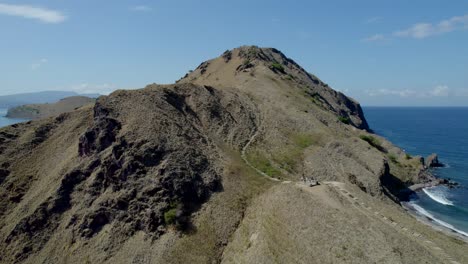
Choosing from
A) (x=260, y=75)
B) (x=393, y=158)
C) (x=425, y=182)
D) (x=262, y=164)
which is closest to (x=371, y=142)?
(x=393, y=158)

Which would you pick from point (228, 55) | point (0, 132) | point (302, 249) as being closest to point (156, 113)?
point (0, 132)

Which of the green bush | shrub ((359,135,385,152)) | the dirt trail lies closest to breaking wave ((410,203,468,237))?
the dirt trail

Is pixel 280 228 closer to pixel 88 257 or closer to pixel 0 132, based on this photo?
pixel 88 257

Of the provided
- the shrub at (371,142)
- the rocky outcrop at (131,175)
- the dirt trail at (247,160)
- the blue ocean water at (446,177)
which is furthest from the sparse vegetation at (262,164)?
the shrub at (371,142)

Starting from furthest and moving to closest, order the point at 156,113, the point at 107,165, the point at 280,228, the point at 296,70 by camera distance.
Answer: the point at 296,70
the point at 156,113
the point at 107,165
the point at 280,228

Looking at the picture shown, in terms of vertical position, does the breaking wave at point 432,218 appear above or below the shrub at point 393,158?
below

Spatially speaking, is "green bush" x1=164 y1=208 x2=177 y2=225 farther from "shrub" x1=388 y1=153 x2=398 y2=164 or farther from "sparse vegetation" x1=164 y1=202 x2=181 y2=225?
"shrub" x1=388 y1=153 x2=398 y2=164

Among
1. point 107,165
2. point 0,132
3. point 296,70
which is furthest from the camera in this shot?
point 296,70

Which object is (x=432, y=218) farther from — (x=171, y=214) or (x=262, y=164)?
(x=171, y=214)

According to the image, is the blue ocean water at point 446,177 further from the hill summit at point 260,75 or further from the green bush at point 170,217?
the green bush at point 170,217
